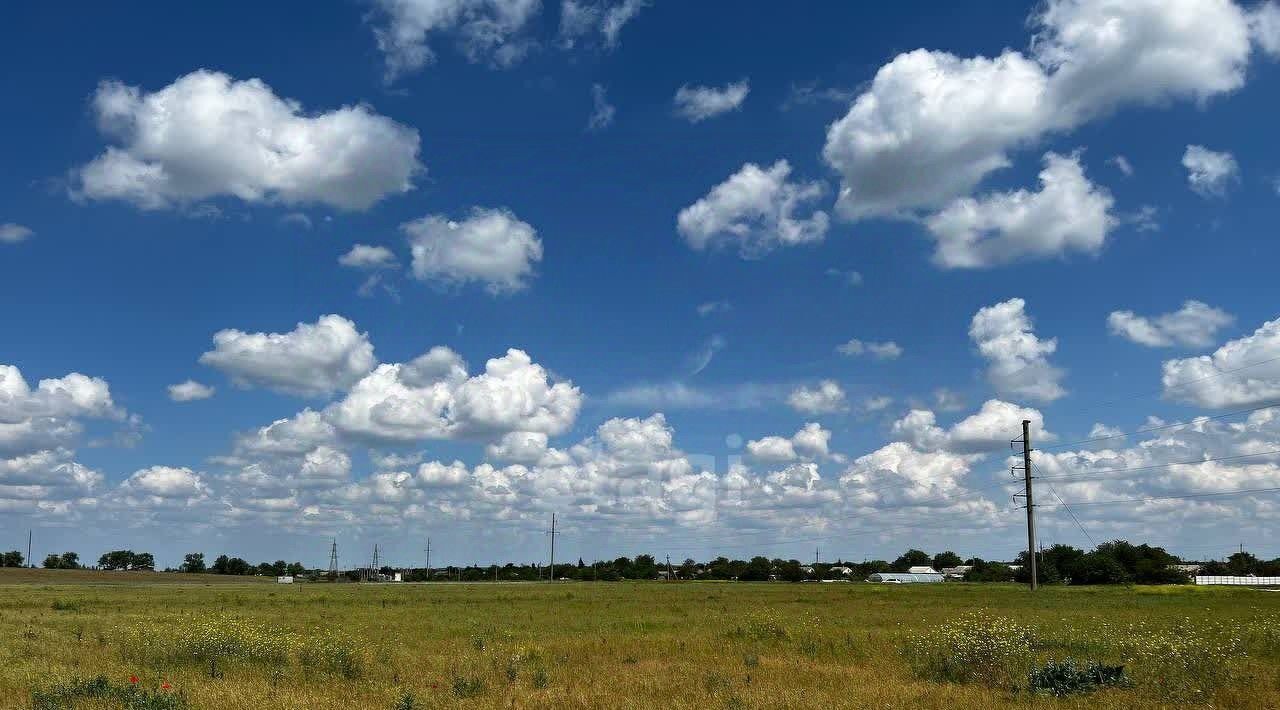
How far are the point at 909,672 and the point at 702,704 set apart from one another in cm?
751

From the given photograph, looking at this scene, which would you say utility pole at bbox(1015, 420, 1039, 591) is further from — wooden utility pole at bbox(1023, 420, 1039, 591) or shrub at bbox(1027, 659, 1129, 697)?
shrub at bbox(1027, 659, 1129, 697)

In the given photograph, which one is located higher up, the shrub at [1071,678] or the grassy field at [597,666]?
the shrub at [1071,678]

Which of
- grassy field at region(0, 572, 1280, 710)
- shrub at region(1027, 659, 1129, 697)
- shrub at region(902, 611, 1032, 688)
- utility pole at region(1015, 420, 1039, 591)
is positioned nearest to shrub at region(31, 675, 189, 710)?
grassy field at region(0, 572, 1280, 710)

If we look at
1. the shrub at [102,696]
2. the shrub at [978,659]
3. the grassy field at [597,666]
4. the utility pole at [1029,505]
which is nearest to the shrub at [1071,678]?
the grassy field at [597,666]

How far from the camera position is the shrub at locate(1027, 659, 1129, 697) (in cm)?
1836

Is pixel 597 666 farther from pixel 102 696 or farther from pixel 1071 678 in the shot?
pixel 102 696

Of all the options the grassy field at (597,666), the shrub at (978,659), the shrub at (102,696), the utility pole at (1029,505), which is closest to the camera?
the shrub at (102,696)

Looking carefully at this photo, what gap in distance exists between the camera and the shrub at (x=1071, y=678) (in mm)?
18359

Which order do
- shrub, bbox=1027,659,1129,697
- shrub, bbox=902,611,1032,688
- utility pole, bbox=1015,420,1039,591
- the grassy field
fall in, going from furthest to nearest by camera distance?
utility pole, bbox=1015,420,1039,591 → shrub, bbox=902,611,1032,688 → shrub, bbox=1027,659,1129,697 → the grassy field

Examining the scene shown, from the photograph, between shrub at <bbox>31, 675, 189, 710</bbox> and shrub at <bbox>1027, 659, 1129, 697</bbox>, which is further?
shrub at <bbox>1027, 659, 1129, 697</bbox>

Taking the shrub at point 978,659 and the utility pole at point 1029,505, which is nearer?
the shrub at point 978,659

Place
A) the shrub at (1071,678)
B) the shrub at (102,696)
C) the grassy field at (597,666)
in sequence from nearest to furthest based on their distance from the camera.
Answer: the shrub at (102,696) < the grassy field at (597,666) < the shrub at (1071,678)

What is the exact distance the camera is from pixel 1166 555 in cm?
15388

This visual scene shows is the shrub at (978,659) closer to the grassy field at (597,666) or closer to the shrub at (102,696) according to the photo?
the grassy field at (597,666)
